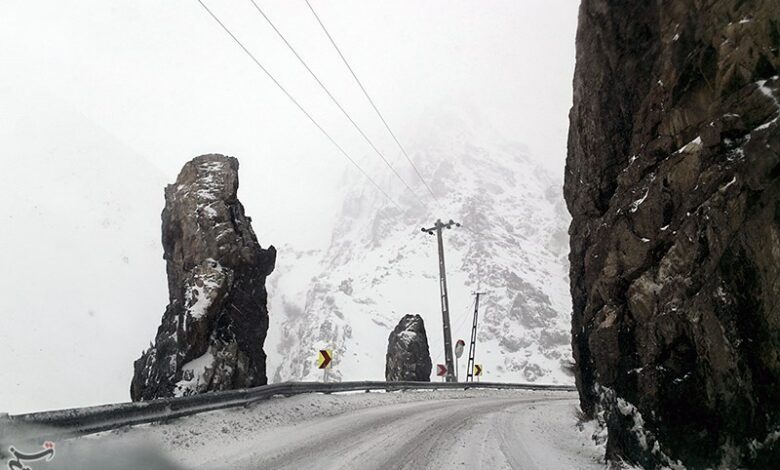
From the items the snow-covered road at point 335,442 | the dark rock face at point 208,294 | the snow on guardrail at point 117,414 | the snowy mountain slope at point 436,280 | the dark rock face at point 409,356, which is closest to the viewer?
the snow on guardrail at point 117,414

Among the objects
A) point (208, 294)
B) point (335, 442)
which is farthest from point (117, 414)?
point (208, 294)

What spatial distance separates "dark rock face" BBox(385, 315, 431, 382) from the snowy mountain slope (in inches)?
1840

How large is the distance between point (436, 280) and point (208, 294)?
8890cm

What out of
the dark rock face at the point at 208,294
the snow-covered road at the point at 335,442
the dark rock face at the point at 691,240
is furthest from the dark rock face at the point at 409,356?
the dark rock face at the point at 691,240

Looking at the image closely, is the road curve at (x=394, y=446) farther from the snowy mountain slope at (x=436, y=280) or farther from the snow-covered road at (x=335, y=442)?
the snowy mountain slope at (x=436, y=280)

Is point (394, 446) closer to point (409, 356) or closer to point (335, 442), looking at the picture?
point (335, 442)

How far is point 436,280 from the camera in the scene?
104 metres

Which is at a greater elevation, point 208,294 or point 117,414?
point 208,294

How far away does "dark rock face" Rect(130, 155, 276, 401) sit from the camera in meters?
16.9

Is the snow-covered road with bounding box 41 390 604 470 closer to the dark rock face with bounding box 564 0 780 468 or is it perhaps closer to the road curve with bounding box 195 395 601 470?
the road curve with bounding box 195 395 601 470

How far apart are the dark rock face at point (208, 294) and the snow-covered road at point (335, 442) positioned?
238 inches

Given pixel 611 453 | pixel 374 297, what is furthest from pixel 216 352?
pixel 374 297

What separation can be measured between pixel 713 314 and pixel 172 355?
55.7ft

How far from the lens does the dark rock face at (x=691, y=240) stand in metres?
5.21
